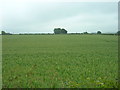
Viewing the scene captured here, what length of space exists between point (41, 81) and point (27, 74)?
3.83 ft

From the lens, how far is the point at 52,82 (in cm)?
547

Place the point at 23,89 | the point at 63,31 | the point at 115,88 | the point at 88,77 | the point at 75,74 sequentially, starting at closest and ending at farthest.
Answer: the point at 115,88, the point at 23,89, the point at 88,77, the point at 75,74, the point at 63,31

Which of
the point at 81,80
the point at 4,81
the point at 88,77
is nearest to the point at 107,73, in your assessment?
the point at 88,77

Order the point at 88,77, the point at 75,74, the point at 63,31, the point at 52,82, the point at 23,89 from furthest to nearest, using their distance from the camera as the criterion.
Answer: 1. the point at 63,31
2. the point at 75,74
3. the point at 88,77
4. the point at 52,82
5. the point at 23,89

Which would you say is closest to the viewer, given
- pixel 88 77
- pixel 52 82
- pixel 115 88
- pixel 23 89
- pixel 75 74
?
pixel 115 88

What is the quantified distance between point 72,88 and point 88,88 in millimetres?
430

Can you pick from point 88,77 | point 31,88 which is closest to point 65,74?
point 88,77

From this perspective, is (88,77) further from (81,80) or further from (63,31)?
(63,31)

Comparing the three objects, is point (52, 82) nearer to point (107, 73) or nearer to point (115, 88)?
point (115, 88)

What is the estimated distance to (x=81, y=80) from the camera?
18.5 ft

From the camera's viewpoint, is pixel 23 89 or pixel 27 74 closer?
pixel 23 89

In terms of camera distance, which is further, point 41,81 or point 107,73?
point 107,73

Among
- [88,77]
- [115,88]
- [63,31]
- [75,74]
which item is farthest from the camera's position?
[63,31]

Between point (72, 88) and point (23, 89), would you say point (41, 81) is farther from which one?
point (72, 88)
